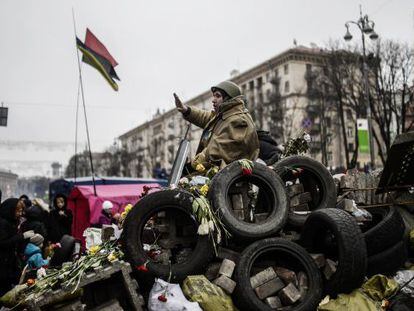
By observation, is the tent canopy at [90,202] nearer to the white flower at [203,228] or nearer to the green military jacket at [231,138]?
the green military jacket at [231,138]

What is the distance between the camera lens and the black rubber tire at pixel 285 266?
4328 mm

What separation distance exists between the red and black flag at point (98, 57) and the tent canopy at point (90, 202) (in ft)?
14.2

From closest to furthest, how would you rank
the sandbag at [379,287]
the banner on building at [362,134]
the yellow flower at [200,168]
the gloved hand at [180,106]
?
1. the sandbag at [379,287]
2. the yellow flower at [200,168]
3. the gloved hand at [180,106]
4. the banner on building at [362,134]

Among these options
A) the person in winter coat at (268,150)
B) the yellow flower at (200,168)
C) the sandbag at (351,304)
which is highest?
the person in winter coat at (268,150)

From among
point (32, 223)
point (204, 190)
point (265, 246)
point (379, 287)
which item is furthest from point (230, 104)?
point (32, 223)

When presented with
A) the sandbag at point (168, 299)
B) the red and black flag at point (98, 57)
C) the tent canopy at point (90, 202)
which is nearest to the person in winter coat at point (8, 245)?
the sandbag at point (168, 299)

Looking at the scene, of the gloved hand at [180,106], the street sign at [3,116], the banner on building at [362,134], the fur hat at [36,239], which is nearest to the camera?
the gloved hand at [180,106]

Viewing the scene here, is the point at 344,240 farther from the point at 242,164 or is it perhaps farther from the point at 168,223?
the point at 168,223

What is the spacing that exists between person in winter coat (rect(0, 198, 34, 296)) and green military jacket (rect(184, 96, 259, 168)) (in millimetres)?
3200

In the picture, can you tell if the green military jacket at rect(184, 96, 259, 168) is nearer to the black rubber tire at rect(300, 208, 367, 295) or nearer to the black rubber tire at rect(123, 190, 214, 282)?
the black rubber tire at rect(123, 190, 214, 282)

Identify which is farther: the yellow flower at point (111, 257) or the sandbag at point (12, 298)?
the sandbag at point (12, 298)

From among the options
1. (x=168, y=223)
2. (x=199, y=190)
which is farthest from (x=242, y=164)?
(x=168, y=223)

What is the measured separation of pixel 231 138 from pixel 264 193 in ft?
3.03

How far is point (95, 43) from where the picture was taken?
10.8 m
